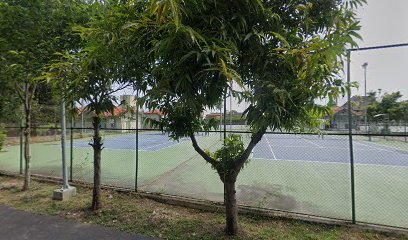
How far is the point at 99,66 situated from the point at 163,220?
288cm

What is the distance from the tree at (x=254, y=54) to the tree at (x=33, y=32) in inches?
133

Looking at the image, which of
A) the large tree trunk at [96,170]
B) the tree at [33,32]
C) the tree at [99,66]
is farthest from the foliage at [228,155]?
the tree at [33,32]

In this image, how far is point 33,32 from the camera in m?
5.30

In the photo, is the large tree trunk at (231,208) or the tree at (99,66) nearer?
the tree at (99,66)

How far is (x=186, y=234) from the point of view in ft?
13.5

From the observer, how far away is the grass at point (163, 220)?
407cm

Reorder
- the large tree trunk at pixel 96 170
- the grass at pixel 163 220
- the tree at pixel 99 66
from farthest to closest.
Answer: the large tree trunk at pixel 96 170
the grass at pixel 163 220
the tree at pixel 99 66

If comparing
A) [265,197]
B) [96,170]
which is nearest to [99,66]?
[96,170]

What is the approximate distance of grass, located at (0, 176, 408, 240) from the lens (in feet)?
13.4

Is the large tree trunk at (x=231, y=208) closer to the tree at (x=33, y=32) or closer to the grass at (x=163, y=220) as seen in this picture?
the grass at (x=163, y=220)

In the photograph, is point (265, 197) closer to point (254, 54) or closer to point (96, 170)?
point (96, 170)

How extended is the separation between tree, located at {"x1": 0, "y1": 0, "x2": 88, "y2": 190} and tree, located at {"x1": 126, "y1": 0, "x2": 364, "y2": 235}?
11.1 feet

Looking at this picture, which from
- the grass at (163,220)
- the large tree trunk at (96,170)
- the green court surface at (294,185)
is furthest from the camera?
the green court surface at (294,185)

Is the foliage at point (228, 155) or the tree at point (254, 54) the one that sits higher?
the tree at point (254, 54)
